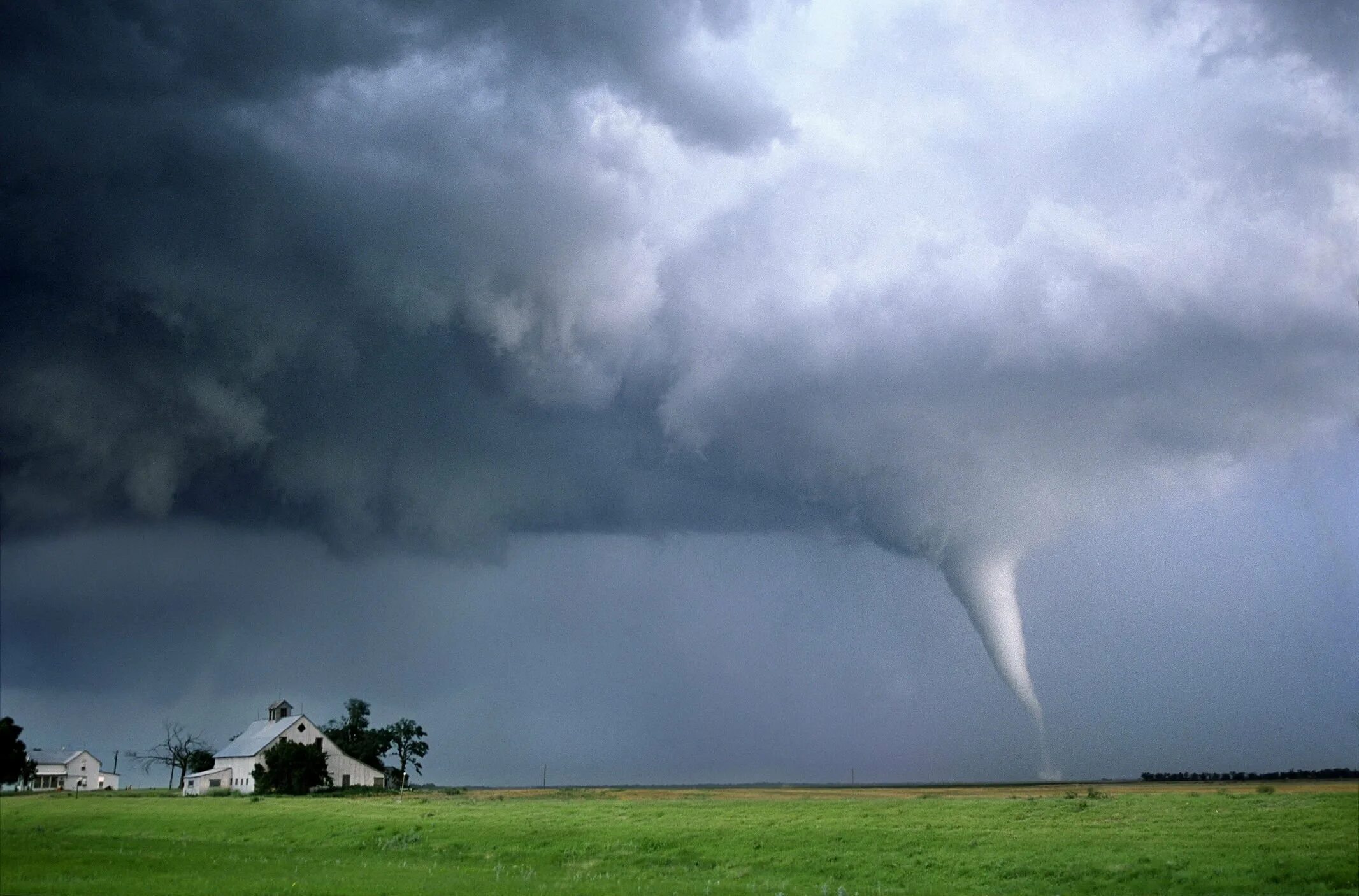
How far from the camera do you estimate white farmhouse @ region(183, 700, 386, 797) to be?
141875 mm

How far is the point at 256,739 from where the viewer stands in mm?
151625

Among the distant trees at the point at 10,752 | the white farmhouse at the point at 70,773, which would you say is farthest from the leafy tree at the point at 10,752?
the white farmhouse at the point at 70,773

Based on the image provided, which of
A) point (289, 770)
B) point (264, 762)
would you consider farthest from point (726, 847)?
point (264, 762)

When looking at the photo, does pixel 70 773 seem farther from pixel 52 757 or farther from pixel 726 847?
pixel 726 847

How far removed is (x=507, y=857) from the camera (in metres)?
66.2

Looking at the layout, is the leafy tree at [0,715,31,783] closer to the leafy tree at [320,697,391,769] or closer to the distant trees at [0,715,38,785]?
the distant trees at [0,715,38,785]

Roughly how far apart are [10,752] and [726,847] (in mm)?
62036

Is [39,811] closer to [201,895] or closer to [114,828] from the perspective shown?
[114,828]

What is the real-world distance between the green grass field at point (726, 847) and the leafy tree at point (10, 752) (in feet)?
10.5

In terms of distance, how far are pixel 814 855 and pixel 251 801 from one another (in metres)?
77.8

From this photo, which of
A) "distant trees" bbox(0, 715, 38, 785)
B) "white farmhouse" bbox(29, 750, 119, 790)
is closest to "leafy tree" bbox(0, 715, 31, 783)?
"distant trees" bbox(0, 715, 38, 785)

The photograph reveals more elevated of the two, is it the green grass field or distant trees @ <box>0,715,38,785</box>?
distant trees @ <box>0,715,38,785</box>

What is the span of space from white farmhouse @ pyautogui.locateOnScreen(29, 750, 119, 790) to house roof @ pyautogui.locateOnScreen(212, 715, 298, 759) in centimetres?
1574

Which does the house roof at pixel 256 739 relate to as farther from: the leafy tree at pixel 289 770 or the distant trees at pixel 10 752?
the distant trees at pixel 10 752
